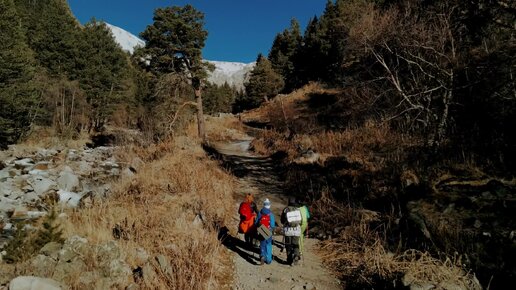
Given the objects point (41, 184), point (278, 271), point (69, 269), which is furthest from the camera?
point (41, 184)

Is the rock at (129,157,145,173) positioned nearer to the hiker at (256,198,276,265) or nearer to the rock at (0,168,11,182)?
the rock at (0,168,11,182)

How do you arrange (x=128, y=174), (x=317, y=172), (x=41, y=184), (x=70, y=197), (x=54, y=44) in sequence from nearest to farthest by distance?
(x=70, y=197)
(x=128, y=174)
(x=317, y=172)
(x=41, y=184)
(x=54, y=44)

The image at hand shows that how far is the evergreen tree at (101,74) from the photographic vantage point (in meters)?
33.6

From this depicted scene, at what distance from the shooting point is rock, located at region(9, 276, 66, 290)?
14.4ft

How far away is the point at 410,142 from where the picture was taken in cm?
1384

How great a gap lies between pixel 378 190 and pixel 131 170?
970 centimetres

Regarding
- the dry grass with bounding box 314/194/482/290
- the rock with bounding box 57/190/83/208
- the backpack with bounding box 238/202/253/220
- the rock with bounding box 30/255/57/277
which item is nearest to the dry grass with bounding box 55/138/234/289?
the rock with bounding box 30/255/57/277

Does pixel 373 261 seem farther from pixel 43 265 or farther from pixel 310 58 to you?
pixel 310 58

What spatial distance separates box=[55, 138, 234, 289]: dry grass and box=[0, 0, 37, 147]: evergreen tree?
49.2 ft

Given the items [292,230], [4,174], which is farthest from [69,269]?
[4,174]

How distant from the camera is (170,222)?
23.6 ft

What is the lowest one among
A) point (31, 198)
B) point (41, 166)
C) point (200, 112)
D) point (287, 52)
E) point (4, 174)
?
point (31, 198)

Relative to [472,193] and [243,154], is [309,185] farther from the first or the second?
[243,154]

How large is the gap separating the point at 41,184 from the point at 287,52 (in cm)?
4184
